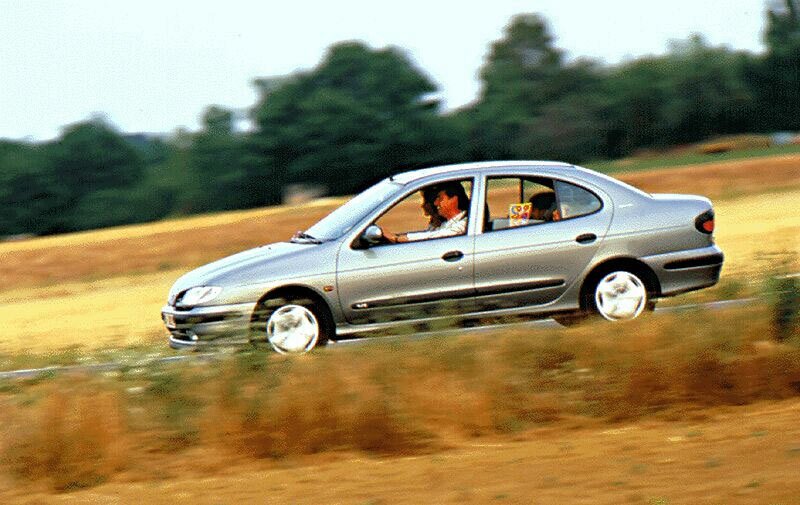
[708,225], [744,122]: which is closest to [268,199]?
[744,122]

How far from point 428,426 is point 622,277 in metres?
3.44

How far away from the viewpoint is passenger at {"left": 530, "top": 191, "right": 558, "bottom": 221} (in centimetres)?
1158

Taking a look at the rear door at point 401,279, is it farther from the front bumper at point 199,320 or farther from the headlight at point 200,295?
the headlight at point 200,295

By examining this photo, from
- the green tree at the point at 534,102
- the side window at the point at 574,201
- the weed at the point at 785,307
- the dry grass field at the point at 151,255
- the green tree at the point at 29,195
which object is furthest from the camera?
the green tree at the point at 534,102

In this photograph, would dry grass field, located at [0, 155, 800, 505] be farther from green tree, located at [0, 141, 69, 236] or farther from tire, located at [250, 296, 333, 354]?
green tree, located at [0, 141, 69, 236]

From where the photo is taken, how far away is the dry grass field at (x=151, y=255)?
1712 cm

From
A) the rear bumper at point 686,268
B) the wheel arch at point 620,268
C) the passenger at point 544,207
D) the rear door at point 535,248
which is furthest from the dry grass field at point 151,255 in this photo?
the passenger at point 544,207

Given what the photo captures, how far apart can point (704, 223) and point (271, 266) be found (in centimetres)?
355

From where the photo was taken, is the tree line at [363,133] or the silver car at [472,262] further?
the tree line at [363,133]

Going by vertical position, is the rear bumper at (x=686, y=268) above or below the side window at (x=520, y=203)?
below

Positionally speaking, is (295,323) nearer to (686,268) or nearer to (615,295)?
(615,295)

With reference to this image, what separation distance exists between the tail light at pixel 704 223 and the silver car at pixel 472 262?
0.5 inches

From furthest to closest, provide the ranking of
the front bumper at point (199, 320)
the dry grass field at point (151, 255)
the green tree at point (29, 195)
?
the green tree at point (29, 195) → the dry grass field at point (151, 255) → the front bumper at point (199, 320)

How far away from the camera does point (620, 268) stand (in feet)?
37.7
